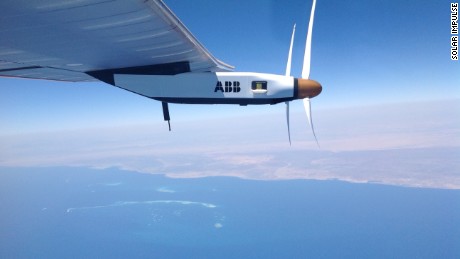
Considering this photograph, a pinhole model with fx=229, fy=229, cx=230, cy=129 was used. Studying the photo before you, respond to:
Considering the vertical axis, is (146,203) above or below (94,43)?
below

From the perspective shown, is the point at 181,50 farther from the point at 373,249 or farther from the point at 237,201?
the point at 237,201

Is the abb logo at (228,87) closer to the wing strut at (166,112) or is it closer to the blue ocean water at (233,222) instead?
the wing strut at (166,112)

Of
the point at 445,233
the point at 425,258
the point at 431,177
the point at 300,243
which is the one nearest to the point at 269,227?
the point at 300,243

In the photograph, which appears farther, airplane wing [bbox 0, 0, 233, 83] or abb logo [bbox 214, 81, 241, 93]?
abb logo [bbox 214, 81, 241, 93]

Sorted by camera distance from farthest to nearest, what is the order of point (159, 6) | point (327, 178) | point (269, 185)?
point (327, 178), point (269, 185), point (159, 6)

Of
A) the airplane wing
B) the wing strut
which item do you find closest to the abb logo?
the airplane wing

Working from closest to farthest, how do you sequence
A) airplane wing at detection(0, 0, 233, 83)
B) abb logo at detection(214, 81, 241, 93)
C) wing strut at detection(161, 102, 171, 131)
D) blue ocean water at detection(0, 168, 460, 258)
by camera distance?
1. airplane wing at detection(0, 0, 233, 83)
2. abb logo at detection(214, 81, 241, 93)
3. wing strut at detection(161, 102, 171, 131)
4. blue ocean water at detection(0, 168, 460, 258)

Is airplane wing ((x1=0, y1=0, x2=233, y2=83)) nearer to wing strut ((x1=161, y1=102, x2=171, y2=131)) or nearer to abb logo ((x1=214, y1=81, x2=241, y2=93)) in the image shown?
abb logo ((x1=214, y1=81, x2=241, y2=93))
